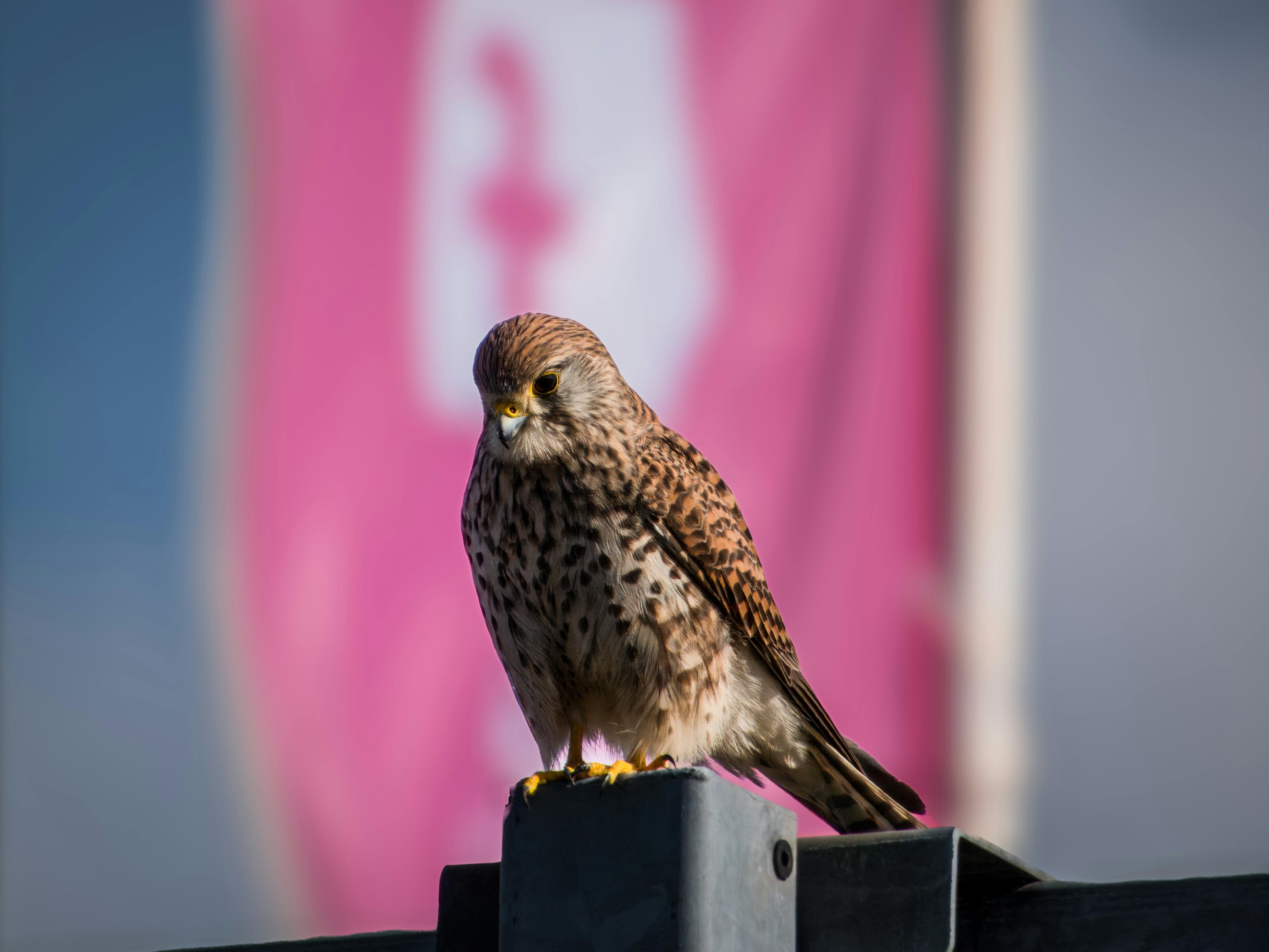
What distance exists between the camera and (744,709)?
3391 millimetres

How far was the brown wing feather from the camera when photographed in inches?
124

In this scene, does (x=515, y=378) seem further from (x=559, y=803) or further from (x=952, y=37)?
(x=952, y=37)

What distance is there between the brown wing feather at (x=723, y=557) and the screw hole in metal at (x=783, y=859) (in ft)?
3.94

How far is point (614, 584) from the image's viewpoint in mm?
3029

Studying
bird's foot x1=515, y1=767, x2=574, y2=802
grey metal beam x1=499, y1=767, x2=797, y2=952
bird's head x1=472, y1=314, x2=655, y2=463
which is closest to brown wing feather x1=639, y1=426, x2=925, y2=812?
bird's head x1=472, y1=314, x2=655, y2=463

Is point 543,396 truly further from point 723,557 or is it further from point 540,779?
point 540,779

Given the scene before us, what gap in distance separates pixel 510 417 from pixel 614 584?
18.0 inches

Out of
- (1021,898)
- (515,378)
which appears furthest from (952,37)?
(1021,898)

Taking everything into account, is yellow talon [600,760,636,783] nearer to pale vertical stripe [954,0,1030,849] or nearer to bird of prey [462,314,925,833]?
bird of prey [462,314,925,833]

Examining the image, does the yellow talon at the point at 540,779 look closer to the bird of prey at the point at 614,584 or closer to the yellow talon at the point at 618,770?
the yellow talon at the point at 618,770

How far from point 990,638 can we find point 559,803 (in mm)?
5078

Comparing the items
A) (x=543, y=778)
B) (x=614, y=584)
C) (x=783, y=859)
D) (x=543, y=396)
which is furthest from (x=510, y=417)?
(x=783, y=859)

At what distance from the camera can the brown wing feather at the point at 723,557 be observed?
10.3ft

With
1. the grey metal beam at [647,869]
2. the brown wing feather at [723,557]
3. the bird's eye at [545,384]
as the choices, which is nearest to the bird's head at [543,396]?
the bird's eye at [545,384]
